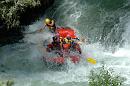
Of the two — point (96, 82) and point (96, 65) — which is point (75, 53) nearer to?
point (96, 65)

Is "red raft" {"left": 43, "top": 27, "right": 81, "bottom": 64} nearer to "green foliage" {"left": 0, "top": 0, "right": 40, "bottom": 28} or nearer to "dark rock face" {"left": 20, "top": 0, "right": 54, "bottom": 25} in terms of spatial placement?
"dark rock face" {"left": 20, "top": 0, "right": 54, "bottom": 25}

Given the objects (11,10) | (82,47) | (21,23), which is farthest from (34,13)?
(11,10)

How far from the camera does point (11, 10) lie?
10.9 metres

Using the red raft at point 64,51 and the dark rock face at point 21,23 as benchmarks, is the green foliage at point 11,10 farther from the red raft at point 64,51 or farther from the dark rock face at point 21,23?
the red raft at point 64,51

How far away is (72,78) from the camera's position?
11.5m

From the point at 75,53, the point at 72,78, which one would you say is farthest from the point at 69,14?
the point at 72,78

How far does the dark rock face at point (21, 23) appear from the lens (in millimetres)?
12552

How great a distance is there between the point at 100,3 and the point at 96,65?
11.7ft

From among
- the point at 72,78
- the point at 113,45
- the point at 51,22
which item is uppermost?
the point at 51,22

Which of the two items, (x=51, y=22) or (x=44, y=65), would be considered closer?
(x=44, y=65)

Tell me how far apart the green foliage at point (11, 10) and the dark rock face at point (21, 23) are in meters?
0.93

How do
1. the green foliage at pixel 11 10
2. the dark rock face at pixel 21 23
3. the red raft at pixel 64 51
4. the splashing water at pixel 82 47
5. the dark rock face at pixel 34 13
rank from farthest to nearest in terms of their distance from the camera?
1. the dark rock face at pixel 34 13
2. the dark rock face at pixel 21 23
3. the red raft at pixel 64 51
4. the splashing water at pixel 82 47
5. the green foliage at pixel 11 10

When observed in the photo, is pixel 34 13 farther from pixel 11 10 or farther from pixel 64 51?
pixel 11 10

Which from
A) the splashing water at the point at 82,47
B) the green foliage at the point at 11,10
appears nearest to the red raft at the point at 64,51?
the splashing water at the point at 82,47
